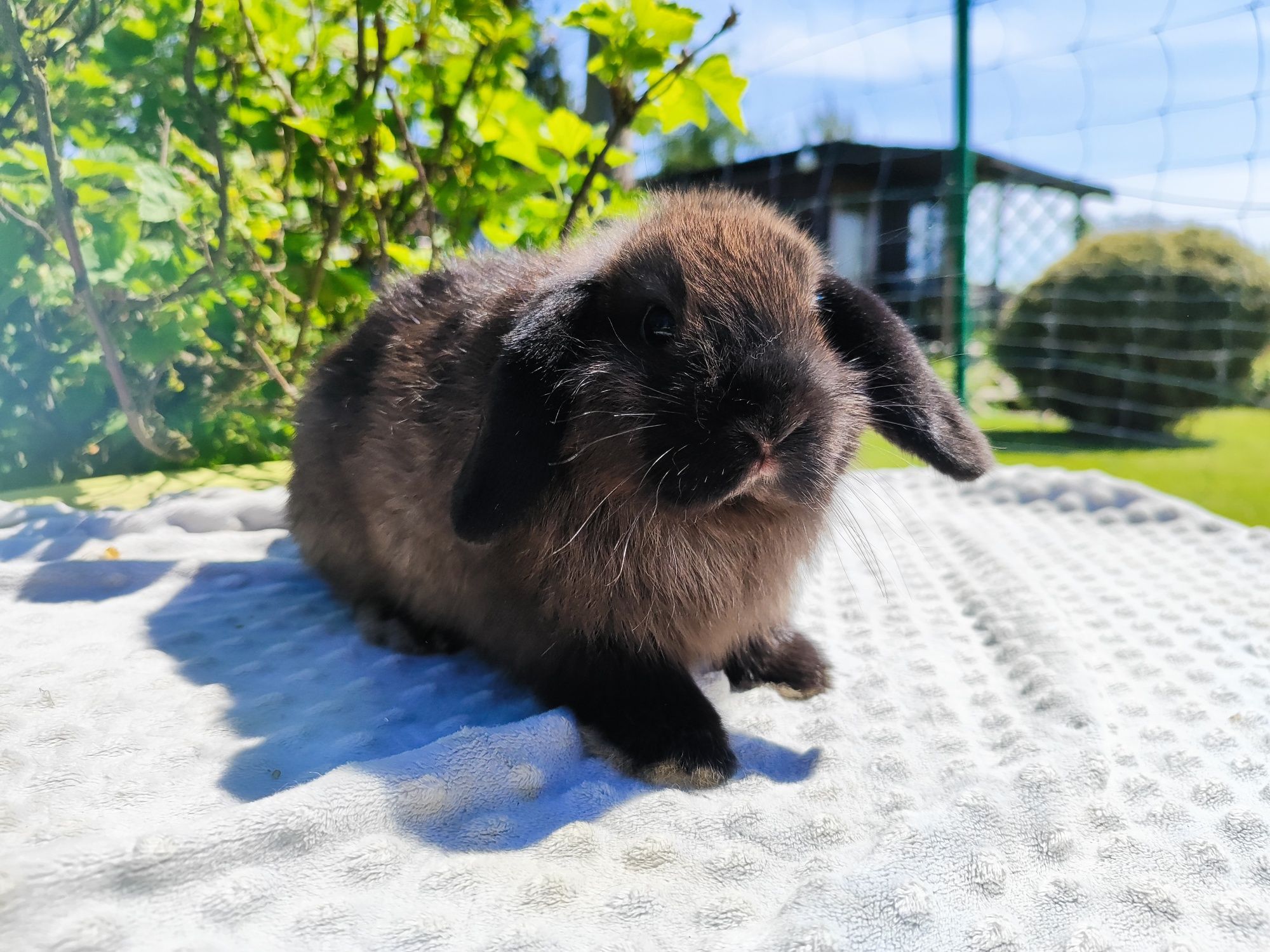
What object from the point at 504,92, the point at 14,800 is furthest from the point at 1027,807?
the point at 504,92

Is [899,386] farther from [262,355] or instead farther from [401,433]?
[262,355]

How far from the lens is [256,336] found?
126 inches

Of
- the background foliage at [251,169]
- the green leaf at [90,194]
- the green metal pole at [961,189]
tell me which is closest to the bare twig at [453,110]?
the background foliage at [251,169]

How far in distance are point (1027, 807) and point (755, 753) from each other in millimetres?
437

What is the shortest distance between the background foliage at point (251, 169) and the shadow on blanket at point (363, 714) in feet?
2.86

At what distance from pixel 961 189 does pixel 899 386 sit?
369cm

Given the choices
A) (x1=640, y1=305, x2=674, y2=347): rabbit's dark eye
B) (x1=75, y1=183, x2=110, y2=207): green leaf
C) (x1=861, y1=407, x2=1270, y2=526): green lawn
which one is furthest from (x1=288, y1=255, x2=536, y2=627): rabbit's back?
(x1=861, y1=407, x2=1270, y2=526): green lawn

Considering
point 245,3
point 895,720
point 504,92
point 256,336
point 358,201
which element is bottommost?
point 895,720

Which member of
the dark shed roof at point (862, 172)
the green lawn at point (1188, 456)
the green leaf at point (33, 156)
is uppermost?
the dark shed roof at point (862, 172)

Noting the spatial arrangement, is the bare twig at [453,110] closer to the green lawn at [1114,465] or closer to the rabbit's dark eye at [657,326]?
the green lawn at [1114,465]

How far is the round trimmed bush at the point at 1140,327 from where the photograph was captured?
6.17 metres

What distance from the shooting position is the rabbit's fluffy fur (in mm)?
1250

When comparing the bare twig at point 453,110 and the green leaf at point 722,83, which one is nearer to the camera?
the green leaf at point 722,83

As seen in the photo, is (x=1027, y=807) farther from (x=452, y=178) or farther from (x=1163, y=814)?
(x=452, y=178)
